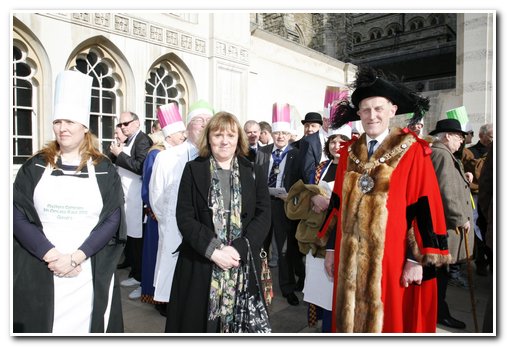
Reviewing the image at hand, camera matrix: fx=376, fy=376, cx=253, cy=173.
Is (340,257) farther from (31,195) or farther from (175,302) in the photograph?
(31,195)

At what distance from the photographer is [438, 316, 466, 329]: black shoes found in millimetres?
3697

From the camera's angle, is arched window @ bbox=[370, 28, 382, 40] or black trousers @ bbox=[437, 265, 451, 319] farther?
arched window @ bbox=[370, 28, 382, 40]

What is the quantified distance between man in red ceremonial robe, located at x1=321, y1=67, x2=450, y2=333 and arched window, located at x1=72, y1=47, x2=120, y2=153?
7256 mm

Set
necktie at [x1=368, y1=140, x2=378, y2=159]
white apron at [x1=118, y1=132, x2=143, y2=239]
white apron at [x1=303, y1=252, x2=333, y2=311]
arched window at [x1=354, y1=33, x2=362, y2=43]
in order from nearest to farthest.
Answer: necktie at [x1=368, y1=140, x2=378, y2=159] < white apron at [x1=303, y1=252, x2=333, y2=311] < white apron at [x1=118, y1=132, x2=143, y2=239] < arched window at [x1=354, y1=33, x2=362, y2=43]

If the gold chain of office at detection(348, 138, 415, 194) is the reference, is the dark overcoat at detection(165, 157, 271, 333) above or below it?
below

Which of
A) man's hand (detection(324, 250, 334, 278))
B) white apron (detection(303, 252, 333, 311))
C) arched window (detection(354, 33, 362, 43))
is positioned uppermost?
arched window (detection(354, 33, 362, 43))

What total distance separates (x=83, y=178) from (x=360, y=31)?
43.3 m

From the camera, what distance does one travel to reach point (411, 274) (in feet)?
7.69

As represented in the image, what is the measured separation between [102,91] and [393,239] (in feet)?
26.0

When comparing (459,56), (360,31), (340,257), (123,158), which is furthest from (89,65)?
(360,31)

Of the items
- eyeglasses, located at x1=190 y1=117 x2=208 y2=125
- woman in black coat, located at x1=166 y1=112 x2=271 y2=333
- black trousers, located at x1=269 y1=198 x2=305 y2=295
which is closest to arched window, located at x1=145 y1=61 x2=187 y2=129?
black trousers, located at x1=269 y1=198 x2=305 y2=295

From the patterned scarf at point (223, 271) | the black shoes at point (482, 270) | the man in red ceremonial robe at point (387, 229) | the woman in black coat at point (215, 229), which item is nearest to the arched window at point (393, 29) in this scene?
the black shoes at point (482, 270)

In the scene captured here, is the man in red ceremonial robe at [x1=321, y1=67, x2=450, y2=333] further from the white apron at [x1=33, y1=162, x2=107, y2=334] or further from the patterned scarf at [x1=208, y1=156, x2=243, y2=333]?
the white apron at [x1=33, y1=162, x2=107, y2=334]

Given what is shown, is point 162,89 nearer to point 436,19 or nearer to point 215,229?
point 215,229
